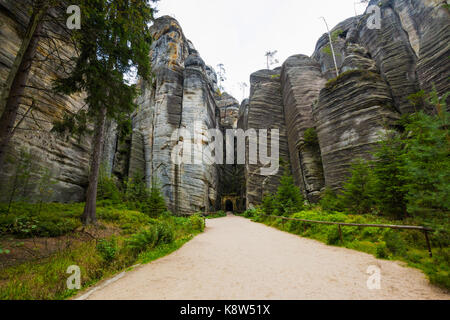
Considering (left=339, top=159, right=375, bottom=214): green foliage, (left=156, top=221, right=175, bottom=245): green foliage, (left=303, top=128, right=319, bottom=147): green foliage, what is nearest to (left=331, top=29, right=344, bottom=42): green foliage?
(left=303, top=128, right=319, bottom=147): green foliage

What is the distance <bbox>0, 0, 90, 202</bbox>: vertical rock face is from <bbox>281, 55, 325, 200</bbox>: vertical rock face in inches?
751

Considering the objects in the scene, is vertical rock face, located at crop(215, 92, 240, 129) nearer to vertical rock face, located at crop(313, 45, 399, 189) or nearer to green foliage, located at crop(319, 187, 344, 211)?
vertical rock face, located at crop(313, 45, 399, 189)

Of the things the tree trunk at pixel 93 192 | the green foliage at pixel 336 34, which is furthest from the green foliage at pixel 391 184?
the green foliage at pixel 336 34

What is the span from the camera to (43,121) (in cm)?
935

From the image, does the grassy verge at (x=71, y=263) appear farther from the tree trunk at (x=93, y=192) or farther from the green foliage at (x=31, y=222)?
the tree trunk at (x=93, y=192)

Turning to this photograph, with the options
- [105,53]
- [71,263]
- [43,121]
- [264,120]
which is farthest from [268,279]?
[264,120]

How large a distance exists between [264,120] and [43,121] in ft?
75.5

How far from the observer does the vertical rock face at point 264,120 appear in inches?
916

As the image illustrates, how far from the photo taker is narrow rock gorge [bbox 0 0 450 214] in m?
10.2

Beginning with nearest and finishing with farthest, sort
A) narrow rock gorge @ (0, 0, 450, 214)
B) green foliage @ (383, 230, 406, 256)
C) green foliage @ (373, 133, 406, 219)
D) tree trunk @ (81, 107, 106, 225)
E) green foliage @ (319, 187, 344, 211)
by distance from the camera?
green foliage @ (383, 230, 406, 256), green foliage @ (373, 133, 406, 219), tree trunk @ (81, 107, 106, 225), narrow rock gorge @ (0, 0, 450, 214), green foliage @ (319, 187, 344, 211)

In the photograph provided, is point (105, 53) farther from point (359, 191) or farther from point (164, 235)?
point (359, 191)

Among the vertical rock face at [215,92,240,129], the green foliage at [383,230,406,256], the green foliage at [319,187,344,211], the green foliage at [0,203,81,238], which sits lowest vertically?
the green foliage at [383,230,406,256]

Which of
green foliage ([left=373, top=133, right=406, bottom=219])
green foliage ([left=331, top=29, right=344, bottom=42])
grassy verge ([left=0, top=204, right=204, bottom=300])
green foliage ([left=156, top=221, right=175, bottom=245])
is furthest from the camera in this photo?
green foliage ([left=331, top=29, right=344, bottom=42])
